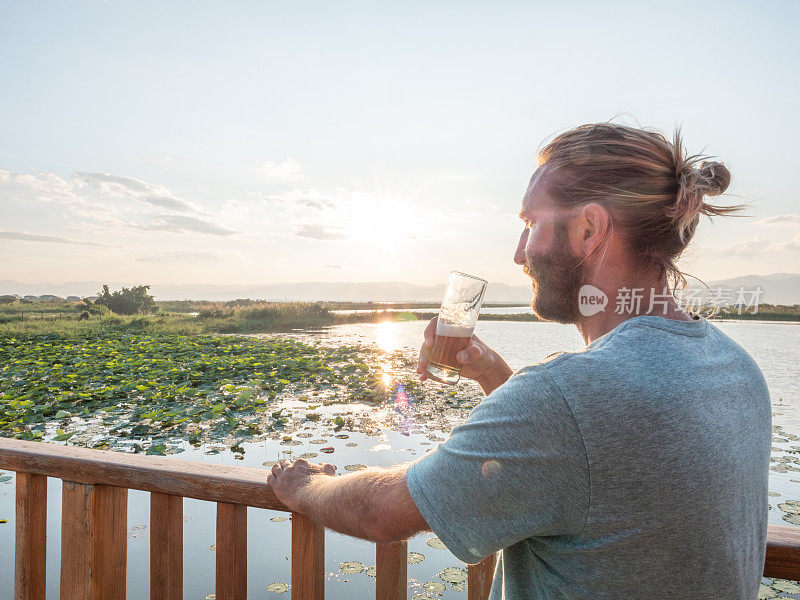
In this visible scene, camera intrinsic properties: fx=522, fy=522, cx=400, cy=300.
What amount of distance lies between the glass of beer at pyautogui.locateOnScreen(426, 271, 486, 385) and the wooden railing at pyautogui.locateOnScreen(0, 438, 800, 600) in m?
0.63

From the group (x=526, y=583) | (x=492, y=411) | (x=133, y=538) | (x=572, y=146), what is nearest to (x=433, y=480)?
(x=492, y=411)

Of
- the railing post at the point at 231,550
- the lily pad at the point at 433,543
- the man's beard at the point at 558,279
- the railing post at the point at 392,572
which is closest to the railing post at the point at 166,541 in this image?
the railing post at the point at 231,550

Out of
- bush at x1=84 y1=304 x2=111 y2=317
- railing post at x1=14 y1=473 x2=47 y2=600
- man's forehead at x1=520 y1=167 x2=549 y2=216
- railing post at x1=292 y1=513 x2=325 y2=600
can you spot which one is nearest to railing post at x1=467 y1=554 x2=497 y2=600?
railing post at x1=292 y1=513 x2=325 y2=600

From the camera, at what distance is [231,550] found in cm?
139

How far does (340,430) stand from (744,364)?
5133mm

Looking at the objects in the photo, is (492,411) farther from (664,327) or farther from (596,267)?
(596,267)

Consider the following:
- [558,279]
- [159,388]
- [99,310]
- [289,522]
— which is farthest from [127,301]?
[558,279]

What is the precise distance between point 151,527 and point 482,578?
0.92 meters

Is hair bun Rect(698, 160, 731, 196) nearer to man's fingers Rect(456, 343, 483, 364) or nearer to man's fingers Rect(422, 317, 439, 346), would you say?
man's fingers Rect(456, 343, 483, 364)

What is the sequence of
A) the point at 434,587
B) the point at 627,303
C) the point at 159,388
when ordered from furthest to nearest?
the point at 159,388, the point at 434,587, the point at 627,303

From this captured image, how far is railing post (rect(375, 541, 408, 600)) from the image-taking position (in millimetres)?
1277

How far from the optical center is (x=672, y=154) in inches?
47.0

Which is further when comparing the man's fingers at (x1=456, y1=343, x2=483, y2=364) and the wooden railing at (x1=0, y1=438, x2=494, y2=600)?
the man's fingers at (x1=456, y1=343, x2=483, y2=364)

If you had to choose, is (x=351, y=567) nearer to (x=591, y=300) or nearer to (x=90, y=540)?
(x=90, y=540)
